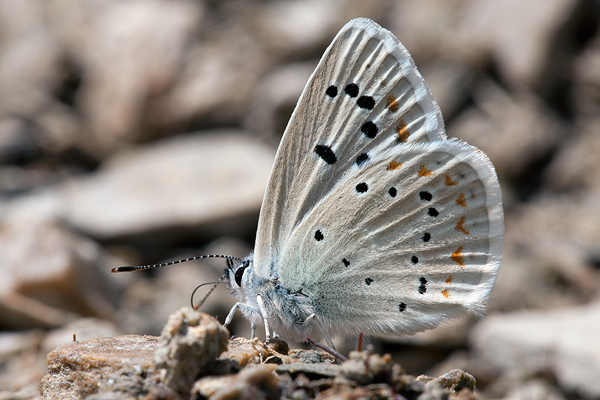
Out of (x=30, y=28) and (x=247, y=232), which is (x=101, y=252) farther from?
(x=30, y=28)

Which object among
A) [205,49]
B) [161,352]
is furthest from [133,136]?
[161,352]

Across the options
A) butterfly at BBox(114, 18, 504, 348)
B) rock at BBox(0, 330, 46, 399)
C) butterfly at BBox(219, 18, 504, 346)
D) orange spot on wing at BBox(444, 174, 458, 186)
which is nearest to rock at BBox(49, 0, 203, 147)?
rock at BBox(0, 330, 46, 399)

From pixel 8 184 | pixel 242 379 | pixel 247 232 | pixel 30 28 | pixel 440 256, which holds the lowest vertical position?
pixel 242 379

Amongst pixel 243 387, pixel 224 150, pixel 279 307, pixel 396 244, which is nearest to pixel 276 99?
pixel 224 150

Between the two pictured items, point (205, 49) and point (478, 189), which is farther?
point (205, 49)

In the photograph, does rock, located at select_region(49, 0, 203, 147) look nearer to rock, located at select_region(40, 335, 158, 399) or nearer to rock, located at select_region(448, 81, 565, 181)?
rock, located at select_region(448, 81, 565, 181)

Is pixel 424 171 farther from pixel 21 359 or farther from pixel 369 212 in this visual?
pixel 21 359
